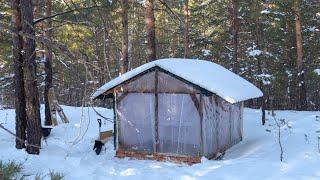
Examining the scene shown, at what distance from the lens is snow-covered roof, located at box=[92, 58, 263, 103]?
12242 mm

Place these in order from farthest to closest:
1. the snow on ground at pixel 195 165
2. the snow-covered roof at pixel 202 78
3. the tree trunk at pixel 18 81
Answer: the tree trunk at pixel 18 81
the snow-covered roof at pixel 202 78
the snow on ground at pixel 195 165

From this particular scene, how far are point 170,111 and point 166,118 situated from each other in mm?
275

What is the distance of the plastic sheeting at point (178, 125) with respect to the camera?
1262 cm

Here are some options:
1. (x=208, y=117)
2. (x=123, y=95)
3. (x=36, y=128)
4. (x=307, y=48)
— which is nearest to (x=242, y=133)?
(x=208, y=117)

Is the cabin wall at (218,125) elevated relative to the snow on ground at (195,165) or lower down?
elevated

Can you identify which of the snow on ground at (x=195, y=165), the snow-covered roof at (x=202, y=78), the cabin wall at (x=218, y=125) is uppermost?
the snow-covered roof at (x=202, y=78)

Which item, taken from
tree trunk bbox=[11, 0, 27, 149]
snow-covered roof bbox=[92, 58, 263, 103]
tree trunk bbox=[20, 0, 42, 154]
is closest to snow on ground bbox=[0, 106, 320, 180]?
tree trunk bbox=[20, 0, 42, 154]

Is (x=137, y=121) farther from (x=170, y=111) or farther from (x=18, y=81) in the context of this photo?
(x=18, y=81)

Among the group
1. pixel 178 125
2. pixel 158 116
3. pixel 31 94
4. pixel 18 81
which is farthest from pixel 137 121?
pixel 18 81

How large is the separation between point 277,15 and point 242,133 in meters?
7.98

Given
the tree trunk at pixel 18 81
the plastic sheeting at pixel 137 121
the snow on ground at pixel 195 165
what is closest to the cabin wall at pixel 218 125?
the snow on ground at pixel 195 165

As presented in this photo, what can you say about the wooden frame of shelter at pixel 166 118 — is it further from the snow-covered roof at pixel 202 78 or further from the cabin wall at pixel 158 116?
the snow-covered roof at pixel 202 78

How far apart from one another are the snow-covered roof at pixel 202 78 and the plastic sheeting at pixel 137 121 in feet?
2.40

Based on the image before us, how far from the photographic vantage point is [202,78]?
12836 mm
